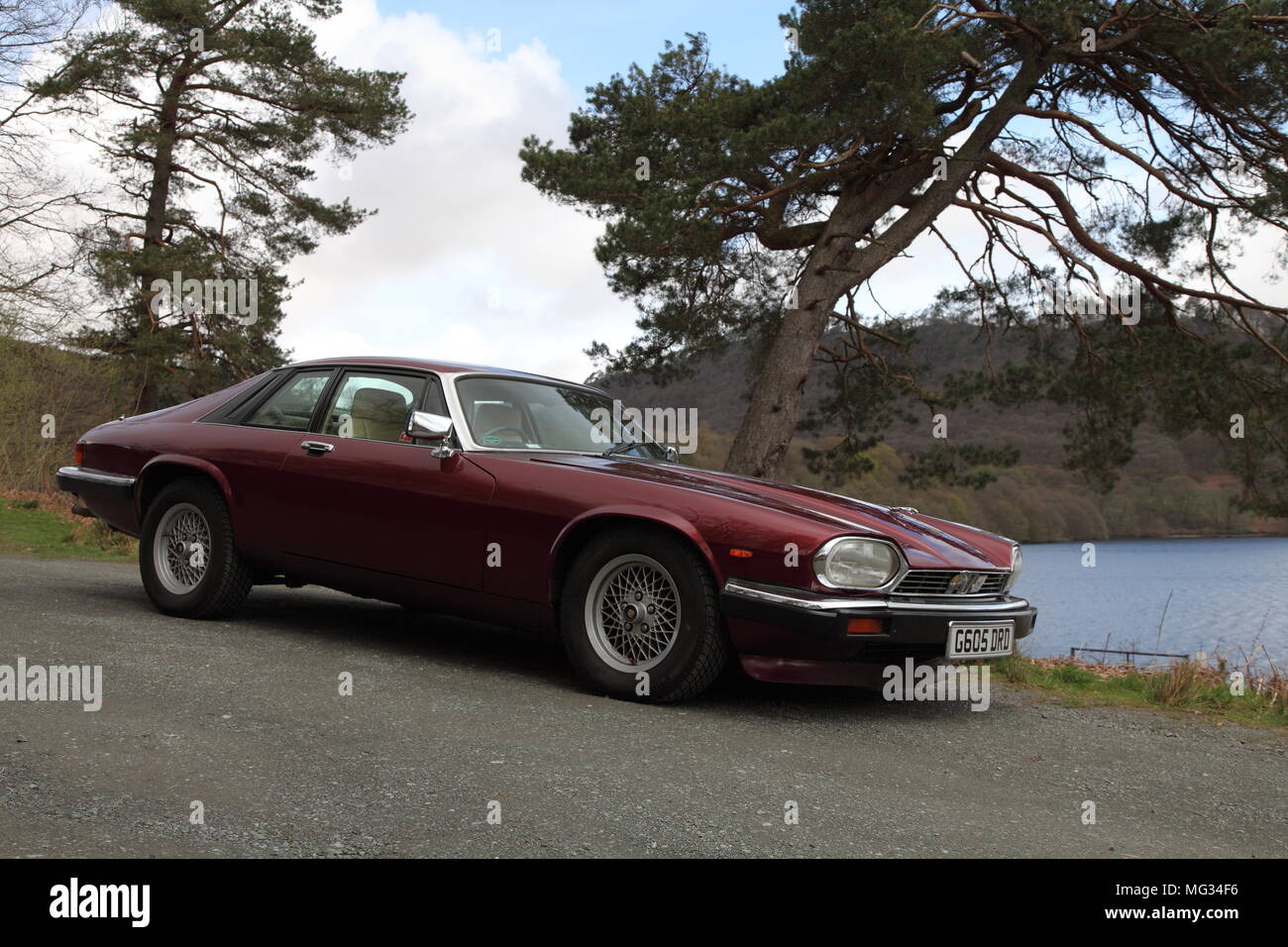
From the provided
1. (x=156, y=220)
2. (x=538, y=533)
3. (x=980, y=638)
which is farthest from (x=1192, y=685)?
(x=156, y=220)

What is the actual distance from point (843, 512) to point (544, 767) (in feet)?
6.20

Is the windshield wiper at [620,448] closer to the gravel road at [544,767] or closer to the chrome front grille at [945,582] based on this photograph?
the gravel road at [544,767]

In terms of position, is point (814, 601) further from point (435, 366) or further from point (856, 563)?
point (435, 366)

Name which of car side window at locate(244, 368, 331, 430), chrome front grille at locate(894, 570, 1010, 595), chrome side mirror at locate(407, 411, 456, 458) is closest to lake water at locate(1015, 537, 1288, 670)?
chrome front grille at locate(894, 570, 1010, 595)

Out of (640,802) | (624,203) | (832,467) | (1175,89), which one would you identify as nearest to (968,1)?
(1175,89)

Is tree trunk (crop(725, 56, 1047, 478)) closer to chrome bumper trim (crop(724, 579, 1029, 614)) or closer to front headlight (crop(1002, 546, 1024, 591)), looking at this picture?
front headlight (crop(1002, 546, 1024, 591))

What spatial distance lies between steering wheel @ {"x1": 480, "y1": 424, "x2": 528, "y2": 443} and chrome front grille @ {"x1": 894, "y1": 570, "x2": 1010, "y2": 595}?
2.04 meters

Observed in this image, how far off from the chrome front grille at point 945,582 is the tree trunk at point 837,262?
9.19 meters

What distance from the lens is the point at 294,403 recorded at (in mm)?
6059

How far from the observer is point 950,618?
4.55 m

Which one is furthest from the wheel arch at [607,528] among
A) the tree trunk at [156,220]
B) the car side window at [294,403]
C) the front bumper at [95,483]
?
the tree trunk at [156,220]

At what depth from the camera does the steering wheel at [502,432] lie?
17.8 feet

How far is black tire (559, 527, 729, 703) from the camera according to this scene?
4.46 m
